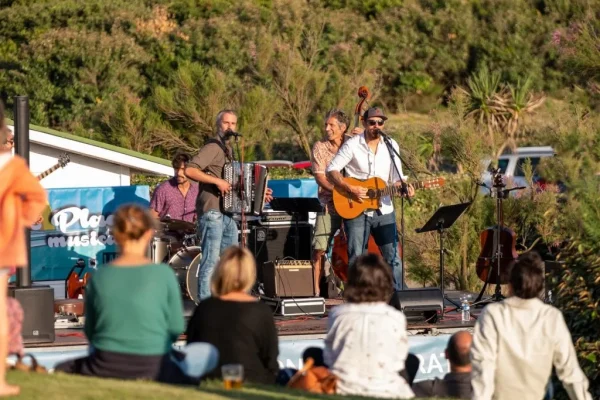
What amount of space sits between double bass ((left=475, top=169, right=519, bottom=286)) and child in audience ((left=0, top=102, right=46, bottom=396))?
6515mm

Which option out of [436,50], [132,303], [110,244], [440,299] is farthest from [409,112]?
[132,303]

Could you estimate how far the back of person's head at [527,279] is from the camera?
7004 millimetres

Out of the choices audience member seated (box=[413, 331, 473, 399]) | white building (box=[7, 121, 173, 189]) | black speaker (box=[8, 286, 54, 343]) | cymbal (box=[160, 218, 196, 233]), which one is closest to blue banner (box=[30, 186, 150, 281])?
cymbal (box=[160, 218, 196, 233])

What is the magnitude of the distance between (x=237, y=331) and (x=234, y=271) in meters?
0.35

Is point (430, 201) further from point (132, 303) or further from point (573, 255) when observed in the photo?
point (132, 303)

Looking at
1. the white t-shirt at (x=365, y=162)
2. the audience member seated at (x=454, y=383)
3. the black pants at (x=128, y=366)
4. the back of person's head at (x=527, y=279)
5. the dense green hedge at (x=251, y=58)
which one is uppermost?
the dense green hedge at (x=251, y=58)

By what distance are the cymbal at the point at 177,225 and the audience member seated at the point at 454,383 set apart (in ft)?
16.1

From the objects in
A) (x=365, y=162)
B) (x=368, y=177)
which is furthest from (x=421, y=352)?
(x=365, y=162)

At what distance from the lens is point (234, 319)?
7000mm

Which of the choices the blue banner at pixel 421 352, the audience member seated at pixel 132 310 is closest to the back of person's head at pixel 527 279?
the audience member seated at pixel 132 310

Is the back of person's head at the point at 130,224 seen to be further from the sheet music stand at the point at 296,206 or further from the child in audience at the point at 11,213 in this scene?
the sheet music stand at the point at 296,206

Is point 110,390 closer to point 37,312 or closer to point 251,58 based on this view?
point 37,312

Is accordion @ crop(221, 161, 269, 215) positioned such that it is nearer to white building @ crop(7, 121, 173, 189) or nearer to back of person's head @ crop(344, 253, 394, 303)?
back of person's head @ crop(344, 253, 394, 303)

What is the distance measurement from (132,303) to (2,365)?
0.80m
